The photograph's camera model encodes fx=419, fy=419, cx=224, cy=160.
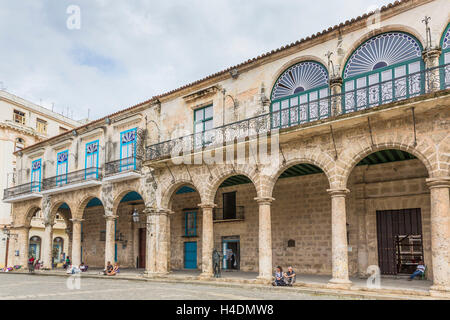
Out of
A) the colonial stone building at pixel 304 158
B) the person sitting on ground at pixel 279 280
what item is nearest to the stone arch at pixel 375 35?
the colonial stone building at pixel 304 158

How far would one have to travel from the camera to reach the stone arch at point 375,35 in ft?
37.3

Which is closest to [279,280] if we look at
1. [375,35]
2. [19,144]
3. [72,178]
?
[375,35]

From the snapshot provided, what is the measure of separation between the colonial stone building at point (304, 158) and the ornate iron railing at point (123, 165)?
0.21 ft

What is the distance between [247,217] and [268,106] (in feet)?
19.3

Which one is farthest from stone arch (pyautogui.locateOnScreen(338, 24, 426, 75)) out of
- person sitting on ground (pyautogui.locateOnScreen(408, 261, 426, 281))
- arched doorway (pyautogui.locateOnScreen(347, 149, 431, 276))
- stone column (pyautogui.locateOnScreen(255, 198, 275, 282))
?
person sitting on ground (pyautogui.locateOnScreen(408, 261, 426, 281))

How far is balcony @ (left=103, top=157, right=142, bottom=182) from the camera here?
17730 mm

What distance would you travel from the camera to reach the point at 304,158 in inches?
501

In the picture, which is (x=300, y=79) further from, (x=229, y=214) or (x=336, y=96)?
(x=229, y=214)

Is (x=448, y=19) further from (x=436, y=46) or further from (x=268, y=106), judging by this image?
(x=268, y=106)

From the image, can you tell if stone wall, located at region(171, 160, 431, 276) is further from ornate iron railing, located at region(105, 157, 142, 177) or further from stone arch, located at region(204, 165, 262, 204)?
ornate iron railing, located at region(105, 157, 142, 177)

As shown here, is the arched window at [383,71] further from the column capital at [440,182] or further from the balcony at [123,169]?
the balcony at [123,169]

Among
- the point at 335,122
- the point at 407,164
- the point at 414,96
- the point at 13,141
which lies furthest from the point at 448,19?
the point at 13,141

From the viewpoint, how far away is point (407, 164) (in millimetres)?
14320

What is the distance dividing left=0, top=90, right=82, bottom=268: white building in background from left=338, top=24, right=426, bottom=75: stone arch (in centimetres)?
2502
